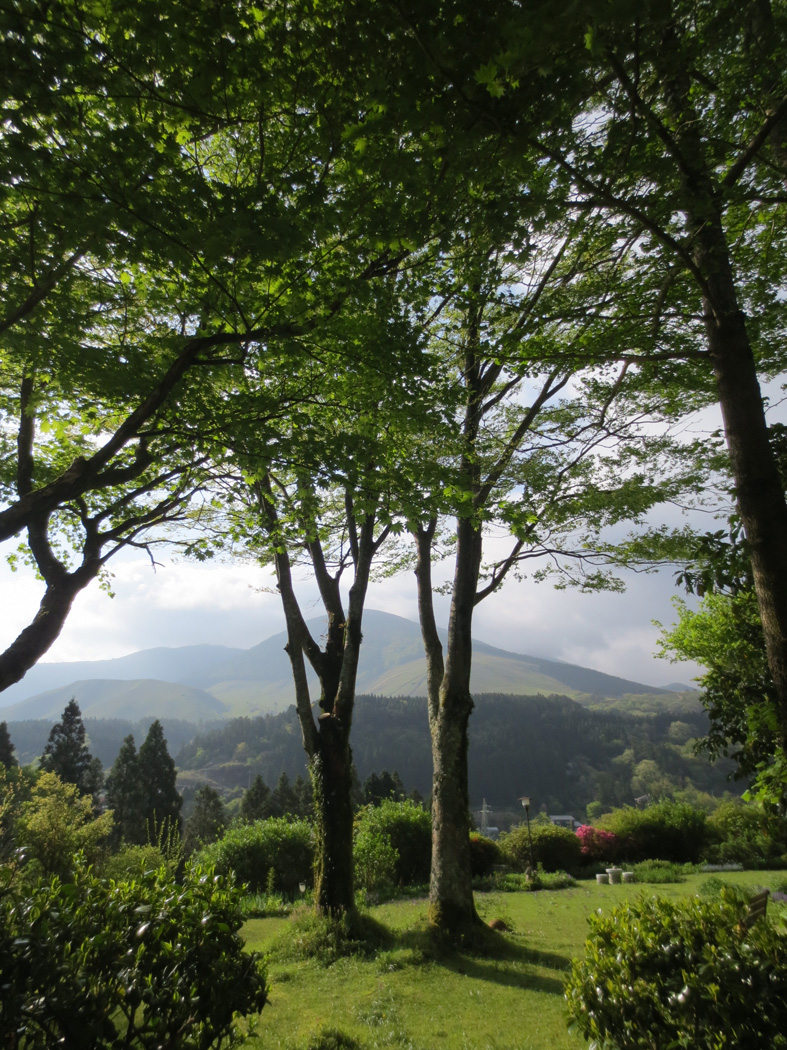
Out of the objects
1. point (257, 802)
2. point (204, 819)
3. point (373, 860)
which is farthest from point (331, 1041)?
point (204, 819)

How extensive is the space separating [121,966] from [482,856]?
48.3ft

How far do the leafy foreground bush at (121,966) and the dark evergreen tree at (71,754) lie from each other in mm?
39427

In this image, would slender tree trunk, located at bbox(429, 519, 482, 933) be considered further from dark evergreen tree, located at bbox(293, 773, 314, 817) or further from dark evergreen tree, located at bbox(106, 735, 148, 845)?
dark evergreen tree, located at bbox(106, 735, 148, 845)

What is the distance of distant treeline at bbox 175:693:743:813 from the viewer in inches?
3799

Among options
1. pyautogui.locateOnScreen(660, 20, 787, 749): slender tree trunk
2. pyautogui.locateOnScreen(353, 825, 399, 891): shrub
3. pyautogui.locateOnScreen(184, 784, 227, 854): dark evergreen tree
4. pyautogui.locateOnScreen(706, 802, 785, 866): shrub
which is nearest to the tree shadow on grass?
pyautogui.locateOnScreen(660, 20, 787, 749): slender tree trunk

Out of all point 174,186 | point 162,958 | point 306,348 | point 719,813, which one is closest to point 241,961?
point 162,958

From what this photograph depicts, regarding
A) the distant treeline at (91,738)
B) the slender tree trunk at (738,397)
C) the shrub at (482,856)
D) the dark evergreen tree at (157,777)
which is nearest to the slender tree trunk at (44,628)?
the slender tree trunk at (738,397)

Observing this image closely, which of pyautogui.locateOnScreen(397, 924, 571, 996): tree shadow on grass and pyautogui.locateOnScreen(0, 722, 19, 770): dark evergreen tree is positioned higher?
pyautogui.locateOnScreen(397, 924, 571, 996): tree shadow on grass

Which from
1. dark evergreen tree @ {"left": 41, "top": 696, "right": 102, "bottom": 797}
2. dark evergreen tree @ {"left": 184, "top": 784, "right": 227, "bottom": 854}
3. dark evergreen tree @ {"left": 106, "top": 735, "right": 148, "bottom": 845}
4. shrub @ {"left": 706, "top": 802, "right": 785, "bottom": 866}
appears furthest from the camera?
dark evergreen tree @ {"left": 184, "top": 784, "right": 227, "bottom": 854}

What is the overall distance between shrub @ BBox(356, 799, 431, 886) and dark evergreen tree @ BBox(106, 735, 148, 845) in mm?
29983

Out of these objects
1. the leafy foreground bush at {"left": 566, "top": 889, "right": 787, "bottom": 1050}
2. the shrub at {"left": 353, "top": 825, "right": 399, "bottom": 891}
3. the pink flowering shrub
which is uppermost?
the leafy foreground bush at {"left": 566, "top": 889, "right": 787, "bottom": 1050}

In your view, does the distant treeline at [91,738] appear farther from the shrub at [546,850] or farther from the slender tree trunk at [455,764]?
the slender tree trunk at [455,764]

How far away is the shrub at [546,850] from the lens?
16.7 m

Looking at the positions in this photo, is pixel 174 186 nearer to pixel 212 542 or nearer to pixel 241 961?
pixel 241 961
